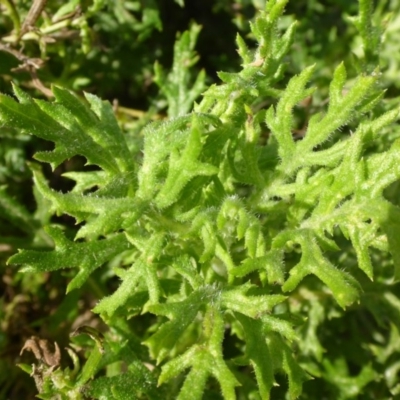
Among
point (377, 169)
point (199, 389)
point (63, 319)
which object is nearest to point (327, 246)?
point (377, 169)

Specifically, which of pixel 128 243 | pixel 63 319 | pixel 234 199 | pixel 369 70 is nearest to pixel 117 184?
pixel 128 243

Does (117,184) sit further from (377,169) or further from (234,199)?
(377,169)

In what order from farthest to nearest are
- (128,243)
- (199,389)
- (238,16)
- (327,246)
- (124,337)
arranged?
1. (238,16)
2. (124,337)
3. (128,243)
4. (327,246)
5. (199,389)

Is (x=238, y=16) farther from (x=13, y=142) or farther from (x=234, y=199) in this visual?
(x=234, y=199)

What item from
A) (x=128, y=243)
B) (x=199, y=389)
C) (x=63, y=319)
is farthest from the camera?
(x=63, y=319)

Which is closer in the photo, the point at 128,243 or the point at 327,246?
the point at 327,246

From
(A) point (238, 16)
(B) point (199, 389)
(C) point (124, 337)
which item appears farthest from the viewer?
(A) point (238, 16)

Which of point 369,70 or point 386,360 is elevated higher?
point 369,70

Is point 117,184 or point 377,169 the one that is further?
point 117,184

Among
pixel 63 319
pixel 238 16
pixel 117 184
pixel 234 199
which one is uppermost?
pixel 238 16
